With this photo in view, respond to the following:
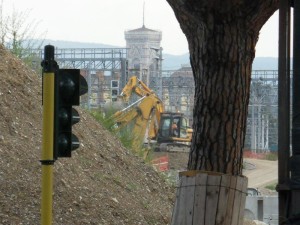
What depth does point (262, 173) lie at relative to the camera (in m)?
60.3

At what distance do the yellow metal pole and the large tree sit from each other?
1.90 meters

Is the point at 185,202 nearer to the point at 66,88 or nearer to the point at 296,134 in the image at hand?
the point at 66,88

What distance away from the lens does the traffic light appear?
755 cm

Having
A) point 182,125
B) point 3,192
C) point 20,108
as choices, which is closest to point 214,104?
point 3,192

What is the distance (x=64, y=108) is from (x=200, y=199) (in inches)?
56.9

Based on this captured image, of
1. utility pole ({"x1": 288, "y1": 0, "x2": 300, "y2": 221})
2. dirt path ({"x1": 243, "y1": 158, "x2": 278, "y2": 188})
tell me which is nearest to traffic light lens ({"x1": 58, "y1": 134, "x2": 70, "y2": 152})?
utility pole ({"x1": 288, "y1": 0, "x2": 300, "y2": 221})

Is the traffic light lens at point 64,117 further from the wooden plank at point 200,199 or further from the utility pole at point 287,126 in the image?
the utility pole at point 287,126

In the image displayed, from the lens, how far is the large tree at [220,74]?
8914 mm

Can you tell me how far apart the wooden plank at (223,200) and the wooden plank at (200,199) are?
136mm

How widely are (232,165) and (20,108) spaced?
5.44m

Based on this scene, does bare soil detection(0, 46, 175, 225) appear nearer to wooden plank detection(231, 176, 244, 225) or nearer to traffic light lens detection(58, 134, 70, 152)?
wooden plank detection(231, 176, 244, 225)

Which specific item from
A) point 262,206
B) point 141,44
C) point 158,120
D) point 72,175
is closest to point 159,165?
point 262,206

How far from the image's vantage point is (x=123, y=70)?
2670 inches

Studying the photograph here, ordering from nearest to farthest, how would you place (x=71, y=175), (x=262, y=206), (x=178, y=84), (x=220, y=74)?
(x=220, y=74)
(x=71, y=175)
(x=262, y=206)
(x=178, y=84)
